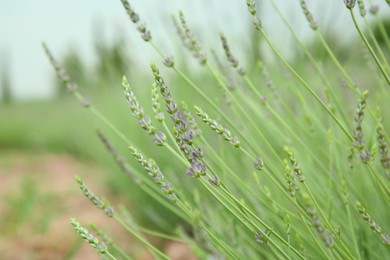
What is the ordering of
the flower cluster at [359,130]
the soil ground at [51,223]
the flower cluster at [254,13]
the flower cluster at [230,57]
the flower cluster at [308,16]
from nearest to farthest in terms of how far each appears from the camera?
the flower cluster at [359,130]
the flower cluster at [254,13]
the flower cluster at [308,16]
the flower cluster at [230,57]
the soil ground at [51,223]

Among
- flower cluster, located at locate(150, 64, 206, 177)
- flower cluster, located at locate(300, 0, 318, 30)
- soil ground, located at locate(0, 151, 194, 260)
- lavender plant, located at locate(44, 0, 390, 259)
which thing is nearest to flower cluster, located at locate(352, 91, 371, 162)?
lavender plant, located at locate(44, 0, 390, 259)

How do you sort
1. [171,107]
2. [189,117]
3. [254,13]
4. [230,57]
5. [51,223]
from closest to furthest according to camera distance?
[171,107], [254,13], [189,117], [230,57], [51,223]

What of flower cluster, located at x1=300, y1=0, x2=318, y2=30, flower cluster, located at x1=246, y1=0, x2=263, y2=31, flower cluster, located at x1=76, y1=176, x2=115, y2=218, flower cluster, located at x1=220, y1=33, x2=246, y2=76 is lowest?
flower cluster, located at x1=76, y1=176, x2=115, y2=218

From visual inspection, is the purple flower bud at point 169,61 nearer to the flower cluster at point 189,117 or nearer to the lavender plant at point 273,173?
the lavender plant at point 273,173

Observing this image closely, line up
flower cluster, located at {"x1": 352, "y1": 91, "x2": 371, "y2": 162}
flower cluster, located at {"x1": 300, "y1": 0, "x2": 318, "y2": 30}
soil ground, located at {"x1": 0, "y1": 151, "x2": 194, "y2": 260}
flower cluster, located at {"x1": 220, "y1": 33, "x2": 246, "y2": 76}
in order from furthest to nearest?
soil ground, located at {"x1": 0, "y1": 151, "x2": 194, "y2": 260} → flower cluster, located at {"x1": 220, "y1": 33, "x2": 246, "y2": 76} → flower cluster, located at {"x1": 300, "y1": 0, "x2": 318, "y2": 30} → flower cluster, located at {"x1": 352, "y1": 91, "x2": 371, "y2": 162}

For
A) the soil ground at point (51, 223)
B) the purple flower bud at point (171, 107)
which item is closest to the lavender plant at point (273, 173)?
the purple flower bud at point (171, 107)

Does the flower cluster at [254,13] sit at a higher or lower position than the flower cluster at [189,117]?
higher

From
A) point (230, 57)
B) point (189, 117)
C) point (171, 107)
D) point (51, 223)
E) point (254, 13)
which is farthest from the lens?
point (51, 223)

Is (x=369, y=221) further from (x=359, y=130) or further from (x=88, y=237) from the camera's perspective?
(x=88, y=237)

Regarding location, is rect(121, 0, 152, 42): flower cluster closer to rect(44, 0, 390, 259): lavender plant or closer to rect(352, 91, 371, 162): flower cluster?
rect(44, 0, 390, 259): lavender plant

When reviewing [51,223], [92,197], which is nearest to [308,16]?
[92,197]

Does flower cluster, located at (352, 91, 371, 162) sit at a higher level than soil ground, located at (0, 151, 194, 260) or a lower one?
lower

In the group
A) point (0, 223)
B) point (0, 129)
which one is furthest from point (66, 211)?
point (0, 129)

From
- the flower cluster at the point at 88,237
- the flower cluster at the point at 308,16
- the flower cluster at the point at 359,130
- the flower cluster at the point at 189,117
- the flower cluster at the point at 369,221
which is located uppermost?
the flower cluster at the point at 308,16
